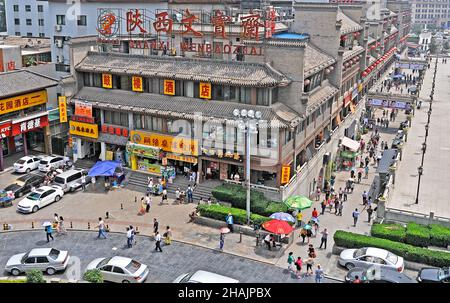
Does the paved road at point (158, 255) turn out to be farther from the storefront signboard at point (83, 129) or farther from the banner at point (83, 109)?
the banner at point (83, 109)

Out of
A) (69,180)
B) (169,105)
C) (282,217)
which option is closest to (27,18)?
(69,180)

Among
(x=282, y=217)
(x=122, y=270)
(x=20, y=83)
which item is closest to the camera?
(x=122, y=270)

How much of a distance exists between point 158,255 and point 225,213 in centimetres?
697

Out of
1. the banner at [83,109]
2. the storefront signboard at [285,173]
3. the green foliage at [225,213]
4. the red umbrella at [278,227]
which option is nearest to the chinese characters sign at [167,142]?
the banner at [83,109]

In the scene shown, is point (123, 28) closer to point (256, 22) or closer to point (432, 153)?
point (256, 22)

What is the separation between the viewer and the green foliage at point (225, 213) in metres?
38.4

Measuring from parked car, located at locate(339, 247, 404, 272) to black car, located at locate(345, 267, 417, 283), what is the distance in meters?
0.89

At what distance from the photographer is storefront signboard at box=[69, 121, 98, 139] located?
5094 cm

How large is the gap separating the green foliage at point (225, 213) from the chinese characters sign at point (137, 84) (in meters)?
15.4

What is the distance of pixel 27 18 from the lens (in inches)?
3684

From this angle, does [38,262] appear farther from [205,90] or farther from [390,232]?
[390,232]

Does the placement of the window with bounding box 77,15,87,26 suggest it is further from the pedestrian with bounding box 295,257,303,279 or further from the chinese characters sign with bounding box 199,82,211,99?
the pedestrian with bounding box 295,257,303,279
